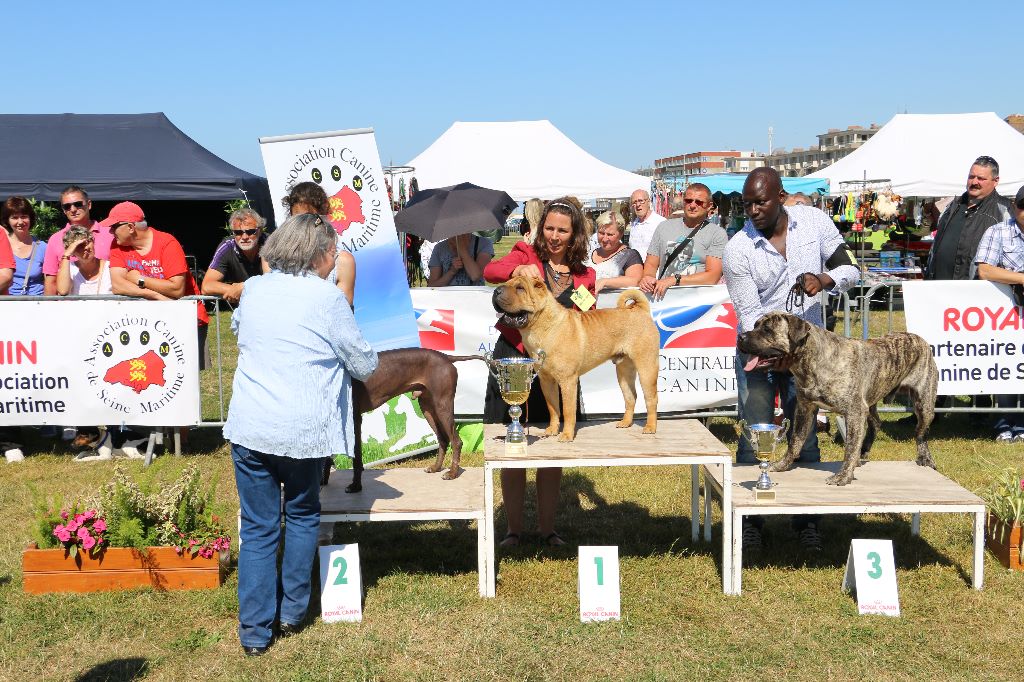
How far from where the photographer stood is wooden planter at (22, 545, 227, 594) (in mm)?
4805

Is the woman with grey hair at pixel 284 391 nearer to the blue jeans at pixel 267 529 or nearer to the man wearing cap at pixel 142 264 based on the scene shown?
the blue jeans at pixel 267 529

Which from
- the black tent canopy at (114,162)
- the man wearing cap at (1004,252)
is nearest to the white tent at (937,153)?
the man wearing cap at (1004,252)

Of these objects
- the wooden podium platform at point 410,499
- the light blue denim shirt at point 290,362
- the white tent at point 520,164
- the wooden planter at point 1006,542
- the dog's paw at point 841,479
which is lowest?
the wooden planter at point 1006,542

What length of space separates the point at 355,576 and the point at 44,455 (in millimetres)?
4475

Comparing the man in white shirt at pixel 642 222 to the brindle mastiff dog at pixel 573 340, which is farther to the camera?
the man in white shirt at pixel 642 222

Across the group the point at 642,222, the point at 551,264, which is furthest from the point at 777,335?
the point at 642,222

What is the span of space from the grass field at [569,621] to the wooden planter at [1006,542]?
0.25ft

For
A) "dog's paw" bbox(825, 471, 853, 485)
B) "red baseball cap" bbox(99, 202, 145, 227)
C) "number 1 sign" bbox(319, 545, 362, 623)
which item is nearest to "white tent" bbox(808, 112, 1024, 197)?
"dog's paw" bbox(825, 471, 853, 485)

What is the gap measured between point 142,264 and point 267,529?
4.12 metres

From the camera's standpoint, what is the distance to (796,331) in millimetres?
4645

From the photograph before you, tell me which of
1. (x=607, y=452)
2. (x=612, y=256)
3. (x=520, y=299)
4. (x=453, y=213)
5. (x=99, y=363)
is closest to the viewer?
(x=520, y=299)

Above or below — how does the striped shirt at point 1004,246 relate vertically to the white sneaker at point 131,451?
above

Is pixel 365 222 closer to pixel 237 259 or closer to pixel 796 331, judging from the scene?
pixel 237 259

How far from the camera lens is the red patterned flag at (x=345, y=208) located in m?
6.61
